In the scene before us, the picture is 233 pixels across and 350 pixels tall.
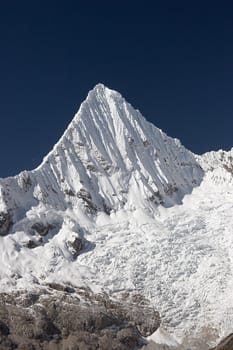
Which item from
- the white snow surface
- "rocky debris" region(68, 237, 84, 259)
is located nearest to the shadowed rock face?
the white snow surface

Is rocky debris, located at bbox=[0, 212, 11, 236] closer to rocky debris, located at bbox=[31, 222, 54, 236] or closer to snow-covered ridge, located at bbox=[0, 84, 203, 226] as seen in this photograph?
snow-covered ridge, located at bbox=[0, 84, 203, 226]

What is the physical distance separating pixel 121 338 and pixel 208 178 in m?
61.2

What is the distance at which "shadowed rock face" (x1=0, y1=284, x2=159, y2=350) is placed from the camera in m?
138

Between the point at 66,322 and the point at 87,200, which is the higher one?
the point at 87,200

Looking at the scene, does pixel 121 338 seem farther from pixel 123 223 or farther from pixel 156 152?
pixel 156 152

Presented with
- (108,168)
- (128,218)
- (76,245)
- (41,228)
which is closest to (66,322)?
(76,245)

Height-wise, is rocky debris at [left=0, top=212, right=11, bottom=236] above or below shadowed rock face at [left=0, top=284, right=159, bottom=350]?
above

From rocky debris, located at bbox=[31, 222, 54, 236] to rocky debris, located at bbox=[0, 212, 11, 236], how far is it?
508 cm

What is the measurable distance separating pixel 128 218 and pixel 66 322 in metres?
35.1

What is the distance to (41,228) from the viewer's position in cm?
16112

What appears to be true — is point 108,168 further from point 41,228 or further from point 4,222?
point 4,222

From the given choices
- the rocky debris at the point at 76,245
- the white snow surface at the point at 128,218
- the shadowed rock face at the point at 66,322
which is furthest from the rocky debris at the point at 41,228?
the shadowed rock face at the point at 66,322

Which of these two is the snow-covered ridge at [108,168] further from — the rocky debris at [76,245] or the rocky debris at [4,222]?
the rocky debris at [76,245]

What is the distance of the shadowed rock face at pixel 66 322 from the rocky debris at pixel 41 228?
54.9 feet
